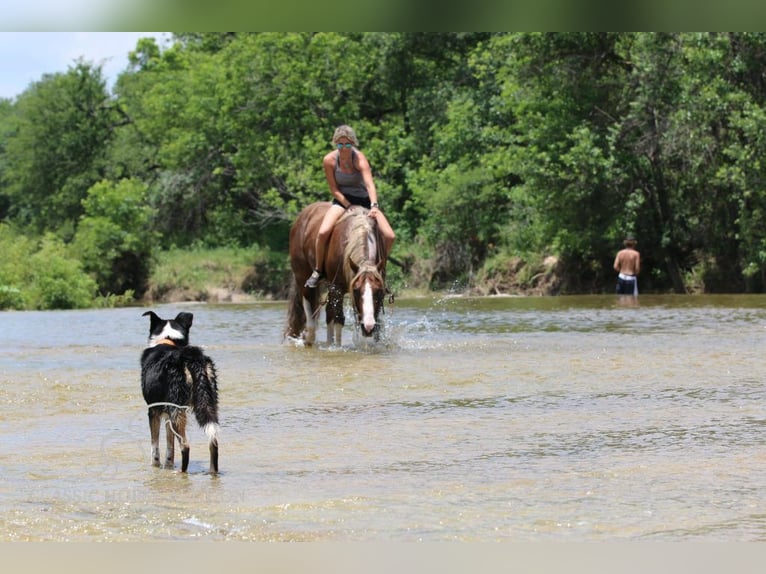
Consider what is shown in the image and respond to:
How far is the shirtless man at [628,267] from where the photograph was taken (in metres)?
28.2

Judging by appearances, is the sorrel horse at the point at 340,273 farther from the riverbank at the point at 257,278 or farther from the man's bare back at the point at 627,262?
the riverbank at the point at 257,278

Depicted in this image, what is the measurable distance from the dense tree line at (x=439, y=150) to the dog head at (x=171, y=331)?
23256mm


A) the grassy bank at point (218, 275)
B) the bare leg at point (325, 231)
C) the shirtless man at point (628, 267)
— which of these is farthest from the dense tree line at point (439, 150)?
the bare leg at point (325, 231)

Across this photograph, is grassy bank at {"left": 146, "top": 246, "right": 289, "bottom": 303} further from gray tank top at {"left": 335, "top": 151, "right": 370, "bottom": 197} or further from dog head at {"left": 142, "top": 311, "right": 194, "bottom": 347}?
dog head at {"left": 142, "top": 311, "right": 194, "bottom": 347}

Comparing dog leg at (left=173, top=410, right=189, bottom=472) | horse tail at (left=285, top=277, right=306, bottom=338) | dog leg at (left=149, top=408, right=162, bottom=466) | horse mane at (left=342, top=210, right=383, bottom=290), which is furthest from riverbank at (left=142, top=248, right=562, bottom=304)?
dog leg at (left=173, top=410, right=189, bottom=472)

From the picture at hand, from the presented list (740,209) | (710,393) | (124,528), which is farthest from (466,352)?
(740,209)

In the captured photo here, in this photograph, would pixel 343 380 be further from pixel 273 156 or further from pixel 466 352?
pixel 273 156

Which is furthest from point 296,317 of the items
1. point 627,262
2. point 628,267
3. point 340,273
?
point 628,267

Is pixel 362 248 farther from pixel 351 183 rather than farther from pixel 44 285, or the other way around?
pixel 44 285

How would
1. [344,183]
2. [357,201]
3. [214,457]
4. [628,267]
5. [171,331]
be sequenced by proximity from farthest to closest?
[628,267]
[357,201]
[344,183]
[171,331]
[214,457]

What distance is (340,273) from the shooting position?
1531 centimetres

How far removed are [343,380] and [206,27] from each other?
143 inches

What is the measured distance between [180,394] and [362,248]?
24.4 ft

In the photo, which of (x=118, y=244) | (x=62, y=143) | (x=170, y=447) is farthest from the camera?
(x=62, y=143)
